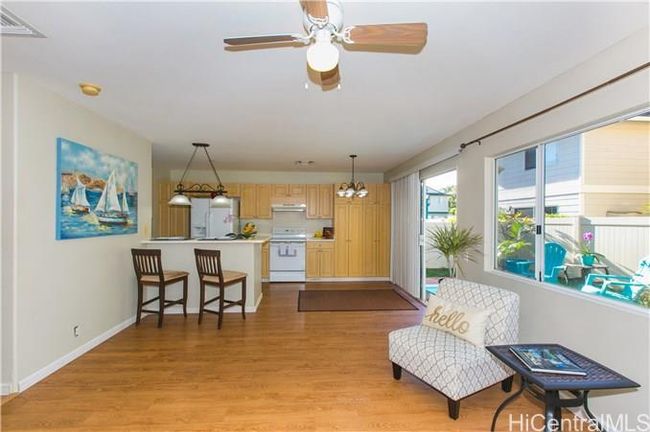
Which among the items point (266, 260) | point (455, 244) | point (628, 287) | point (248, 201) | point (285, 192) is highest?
point (285, 192)

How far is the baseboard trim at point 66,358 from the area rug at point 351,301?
2.38 meters

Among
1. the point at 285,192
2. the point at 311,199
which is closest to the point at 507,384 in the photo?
the point at 311,199

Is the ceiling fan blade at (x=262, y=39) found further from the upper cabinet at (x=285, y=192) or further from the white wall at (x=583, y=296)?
the upper cabinet at (x=285, y=192)

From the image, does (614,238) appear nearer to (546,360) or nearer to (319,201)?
(546,360)

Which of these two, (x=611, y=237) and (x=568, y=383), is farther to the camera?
(x=611, y=237)

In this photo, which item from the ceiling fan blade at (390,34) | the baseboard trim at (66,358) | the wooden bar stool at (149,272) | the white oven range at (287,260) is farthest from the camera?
the white oven range at (287,260)

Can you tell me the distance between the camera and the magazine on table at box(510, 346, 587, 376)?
1729 mm

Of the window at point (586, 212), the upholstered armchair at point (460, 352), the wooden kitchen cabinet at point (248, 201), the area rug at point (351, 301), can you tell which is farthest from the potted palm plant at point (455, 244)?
the wooden kitchen cabinet at point (248, 201)

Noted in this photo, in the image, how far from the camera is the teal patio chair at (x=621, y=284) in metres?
1.91

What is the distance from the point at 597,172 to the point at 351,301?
12.3ft

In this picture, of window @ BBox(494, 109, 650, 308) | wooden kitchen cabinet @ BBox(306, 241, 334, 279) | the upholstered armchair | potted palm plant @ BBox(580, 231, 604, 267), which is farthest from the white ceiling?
wooden kitchen cabinet @ BBox(306, 241, 334, 279)

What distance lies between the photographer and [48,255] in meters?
2.66

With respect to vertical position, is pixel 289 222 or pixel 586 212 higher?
pixel 586 212

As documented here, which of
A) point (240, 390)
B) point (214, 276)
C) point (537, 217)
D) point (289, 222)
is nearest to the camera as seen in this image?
point (240, 390)
